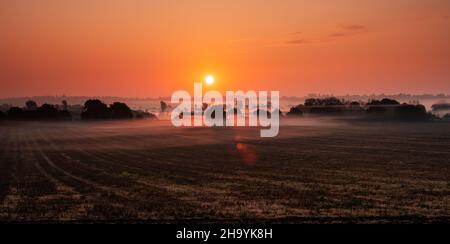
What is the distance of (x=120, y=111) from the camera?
17912 cm

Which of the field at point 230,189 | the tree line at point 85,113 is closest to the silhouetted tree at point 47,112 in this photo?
the tree line at point 85,113

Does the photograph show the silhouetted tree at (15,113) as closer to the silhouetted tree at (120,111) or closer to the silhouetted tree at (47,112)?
the silhouetted tree at (47,112)

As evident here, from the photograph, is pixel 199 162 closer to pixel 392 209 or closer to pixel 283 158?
pixel 283 158

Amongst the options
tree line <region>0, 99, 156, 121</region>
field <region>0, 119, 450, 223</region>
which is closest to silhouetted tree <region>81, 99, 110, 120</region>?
tree line <region>0, 99, 156, 121</region>

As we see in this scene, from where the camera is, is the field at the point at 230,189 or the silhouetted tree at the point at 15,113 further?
the silhouetted tree at the point at 15,113

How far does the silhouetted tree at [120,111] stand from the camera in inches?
6978

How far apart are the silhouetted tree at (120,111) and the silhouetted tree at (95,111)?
2.05 m

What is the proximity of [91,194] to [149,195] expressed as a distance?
9.06 ft

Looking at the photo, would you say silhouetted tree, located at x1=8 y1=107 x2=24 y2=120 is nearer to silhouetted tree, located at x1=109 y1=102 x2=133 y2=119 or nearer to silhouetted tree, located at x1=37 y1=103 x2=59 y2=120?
silhouetted tree, located at x1=37 y1=103 x2=59 y2=120

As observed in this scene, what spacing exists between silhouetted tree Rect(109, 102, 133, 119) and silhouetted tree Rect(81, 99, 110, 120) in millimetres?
2045

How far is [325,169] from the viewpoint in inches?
1195

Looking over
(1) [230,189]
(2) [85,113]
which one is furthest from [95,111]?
(1) [230,189]

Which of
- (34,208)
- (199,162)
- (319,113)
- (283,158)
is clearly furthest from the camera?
(319,113)
